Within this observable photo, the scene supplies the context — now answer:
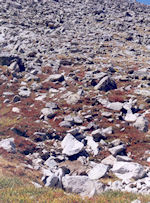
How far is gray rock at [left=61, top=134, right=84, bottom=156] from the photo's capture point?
13281mm

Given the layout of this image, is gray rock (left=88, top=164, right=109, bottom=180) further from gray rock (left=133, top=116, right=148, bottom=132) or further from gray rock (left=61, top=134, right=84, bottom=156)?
gray rock (left=133, top=116, right=148, bottom=132)

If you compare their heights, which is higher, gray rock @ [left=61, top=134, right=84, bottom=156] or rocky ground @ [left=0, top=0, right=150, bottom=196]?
gray rock @ [left=61, top=134, right=84, bottom=156]

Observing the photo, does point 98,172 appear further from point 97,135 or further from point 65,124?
point 65,124

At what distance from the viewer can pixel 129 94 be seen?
71.7 ft

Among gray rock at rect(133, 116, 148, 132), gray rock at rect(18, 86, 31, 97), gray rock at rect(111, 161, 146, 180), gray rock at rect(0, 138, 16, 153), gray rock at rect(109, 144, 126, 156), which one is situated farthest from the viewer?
gray rock at rect(18, 86, 31, 97)

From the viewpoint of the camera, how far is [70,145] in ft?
45.7

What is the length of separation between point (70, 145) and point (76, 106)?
561 centimetres

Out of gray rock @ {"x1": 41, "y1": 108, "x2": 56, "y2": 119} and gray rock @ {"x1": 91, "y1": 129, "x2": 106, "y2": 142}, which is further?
gray rock @ {"x1": 41, "y1": 108, "x2": 56, "y2": 119}

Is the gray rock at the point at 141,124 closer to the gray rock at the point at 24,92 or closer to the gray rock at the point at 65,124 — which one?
the gray rock at the point at 65,124

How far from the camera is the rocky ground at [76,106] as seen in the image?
11555 mm

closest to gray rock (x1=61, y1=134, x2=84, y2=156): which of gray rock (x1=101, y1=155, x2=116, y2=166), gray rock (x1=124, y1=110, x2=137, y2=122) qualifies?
gray rock (x1=101, y1=155, x2=116, y2=166)

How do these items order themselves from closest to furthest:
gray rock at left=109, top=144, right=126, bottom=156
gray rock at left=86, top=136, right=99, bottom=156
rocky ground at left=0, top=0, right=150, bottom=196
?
1. rocky ground at left=0, top=0, right=150, bottom=196
2. gray rock at left=109, top=144, right=126, bottom=156
3. gray rock at left=86, top=136, right=99, bottom=156

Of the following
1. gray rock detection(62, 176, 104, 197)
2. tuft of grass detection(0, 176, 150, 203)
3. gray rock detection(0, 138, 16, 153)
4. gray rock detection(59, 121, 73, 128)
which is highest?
tuft of grass detection(0, 176, 150, 203)

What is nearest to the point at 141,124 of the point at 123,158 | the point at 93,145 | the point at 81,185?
the point at 93,145
